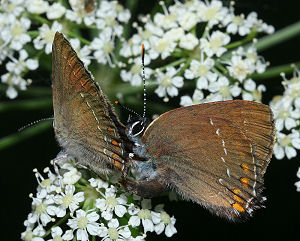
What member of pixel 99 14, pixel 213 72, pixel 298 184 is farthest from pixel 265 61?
pixel 99 14

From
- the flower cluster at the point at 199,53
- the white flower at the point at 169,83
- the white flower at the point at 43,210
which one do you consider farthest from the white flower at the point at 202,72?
the white flower at the point at 43,210

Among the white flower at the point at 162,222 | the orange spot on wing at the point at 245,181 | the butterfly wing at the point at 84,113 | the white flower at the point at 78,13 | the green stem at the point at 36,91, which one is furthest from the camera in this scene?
the green stem at the point at 36,91

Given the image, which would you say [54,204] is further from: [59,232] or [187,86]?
[187,86]

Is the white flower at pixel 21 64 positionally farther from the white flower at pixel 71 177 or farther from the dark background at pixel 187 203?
the white flower at pixel 71 177

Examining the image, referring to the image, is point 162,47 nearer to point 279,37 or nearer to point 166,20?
point 166,20

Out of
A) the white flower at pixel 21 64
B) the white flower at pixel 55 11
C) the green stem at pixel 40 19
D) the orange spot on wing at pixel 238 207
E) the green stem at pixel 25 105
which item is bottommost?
the orange spot on wing at pixel 238 207
